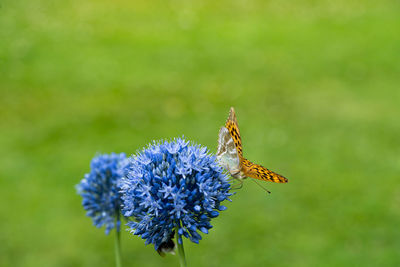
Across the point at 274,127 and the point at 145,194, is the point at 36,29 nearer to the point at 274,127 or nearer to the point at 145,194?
the point at 274,127

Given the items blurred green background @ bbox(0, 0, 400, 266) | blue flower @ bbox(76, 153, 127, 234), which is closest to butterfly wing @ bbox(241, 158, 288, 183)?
blue flower @ bbox(76, 153, 127, 234)

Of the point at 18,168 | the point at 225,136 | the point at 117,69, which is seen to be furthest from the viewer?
the point at 117,69

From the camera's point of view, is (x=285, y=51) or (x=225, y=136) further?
(x=285, y=51)

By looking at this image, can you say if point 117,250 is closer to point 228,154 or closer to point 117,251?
point 117,251

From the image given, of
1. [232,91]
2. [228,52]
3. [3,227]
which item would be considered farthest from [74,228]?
[228,52]

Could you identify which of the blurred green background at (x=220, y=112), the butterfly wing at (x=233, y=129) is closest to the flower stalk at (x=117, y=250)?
the butterfly wing at (x=233, y=129)

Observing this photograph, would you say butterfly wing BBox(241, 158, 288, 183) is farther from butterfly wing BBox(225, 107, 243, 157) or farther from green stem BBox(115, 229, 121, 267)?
green stem BBox(115, 229, 121, 267)

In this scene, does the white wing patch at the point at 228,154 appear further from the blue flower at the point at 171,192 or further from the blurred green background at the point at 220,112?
the blurred green background at the point at 220,112
